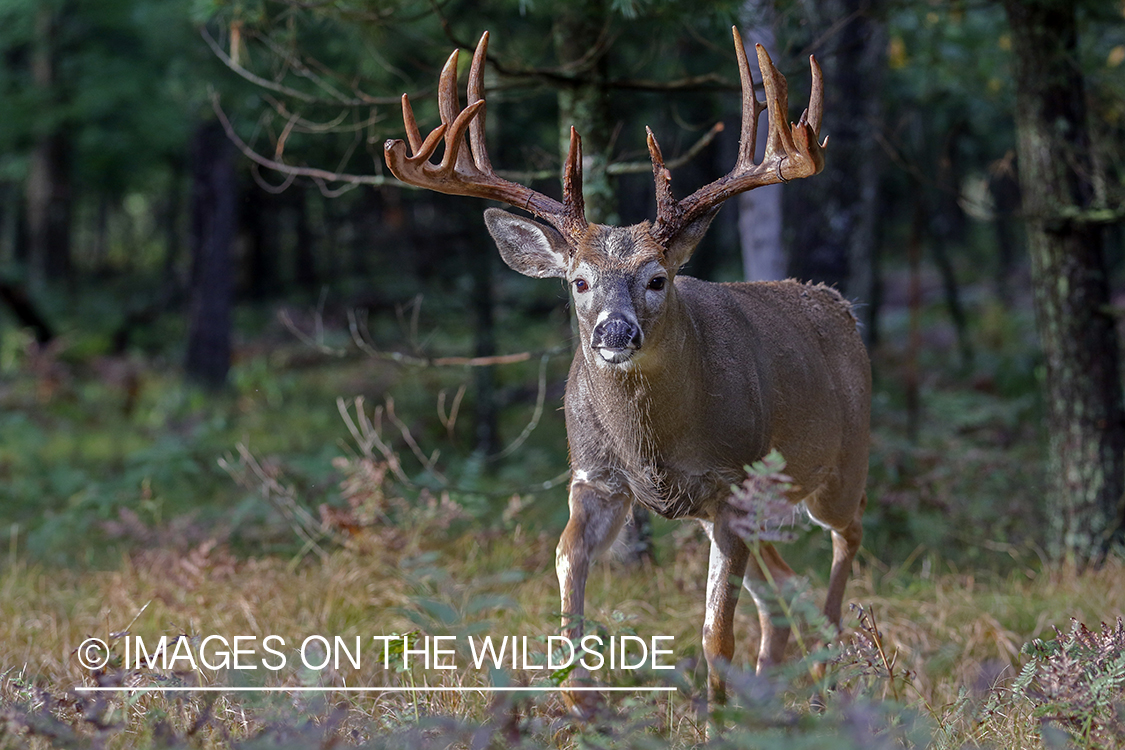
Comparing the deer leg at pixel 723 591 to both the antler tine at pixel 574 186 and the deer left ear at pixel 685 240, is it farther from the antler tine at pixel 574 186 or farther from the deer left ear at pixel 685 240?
the antler tine at pixel 574 186

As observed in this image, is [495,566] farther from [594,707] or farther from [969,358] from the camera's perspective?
[969,358]

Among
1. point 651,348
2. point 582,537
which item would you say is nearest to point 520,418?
point 582,537

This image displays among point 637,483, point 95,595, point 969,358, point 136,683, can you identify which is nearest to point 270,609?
point 95,595

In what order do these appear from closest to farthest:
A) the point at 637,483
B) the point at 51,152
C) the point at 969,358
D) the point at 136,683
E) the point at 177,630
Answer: the point at 136,683 < the point at 637,483 < the point at 177,630 < the point at 969,358 < the point at 51,152

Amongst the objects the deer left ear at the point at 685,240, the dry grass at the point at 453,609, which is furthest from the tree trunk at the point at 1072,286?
the deer left ear at the point at 685,240

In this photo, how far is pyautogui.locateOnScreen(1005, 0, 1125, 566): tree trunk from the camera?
20.7ft

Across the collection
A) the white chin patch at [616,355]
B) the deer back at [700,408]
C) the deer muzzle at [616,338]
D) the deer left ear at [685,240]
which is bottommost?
the deer back at [700,408]

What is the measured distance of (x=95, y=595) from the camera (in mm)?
5945

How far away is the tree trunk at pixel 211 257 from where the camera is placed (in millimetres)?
12297

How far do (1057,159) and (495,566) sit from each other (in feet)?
13.2

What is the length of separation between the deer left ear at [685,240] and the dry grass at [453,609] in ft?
4.46

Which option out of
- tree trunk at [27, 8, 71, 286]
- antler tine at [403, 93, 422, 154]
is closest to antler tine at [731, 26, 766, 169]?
antler tine at [403, 93, 422, 154]

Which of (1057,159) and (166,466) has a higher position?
(1057,159)

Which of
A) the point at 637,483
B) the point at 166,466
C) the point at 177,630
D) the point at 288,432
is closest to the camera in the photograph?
the point at 637,483
